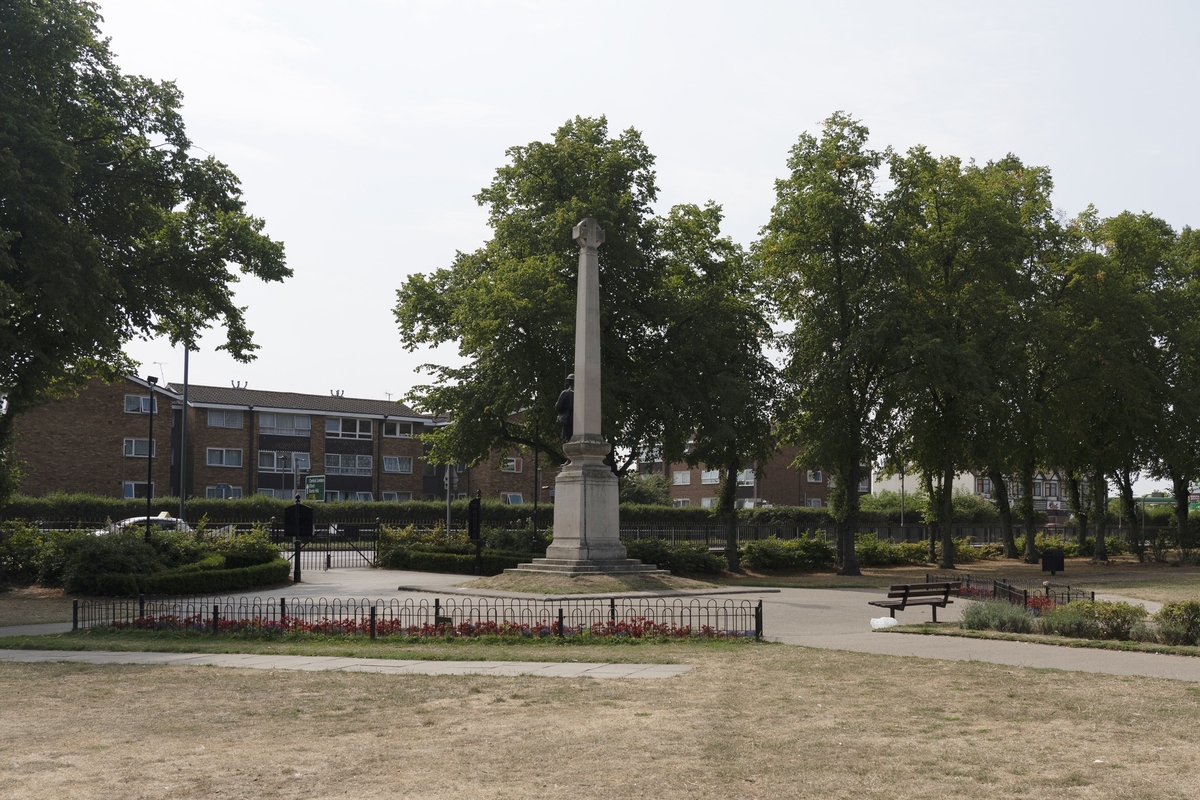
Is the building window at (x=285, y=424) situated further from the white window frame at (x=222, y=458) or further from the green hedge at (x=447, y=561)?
the green hedge at (x=447, y=561)

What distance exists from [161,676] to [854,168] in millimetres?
33701

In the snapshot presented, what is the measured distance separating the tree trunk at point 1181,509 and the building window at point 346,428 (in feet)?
157

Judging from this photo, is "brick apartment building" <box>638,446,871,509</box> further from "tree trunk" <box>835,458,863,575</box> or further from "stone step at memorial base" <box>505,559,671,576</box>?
"stone step at memorial base" <box>505,559,671,576</box>

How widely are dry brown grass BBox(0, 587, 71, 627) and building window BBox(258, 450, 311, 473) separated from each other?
4063 cm

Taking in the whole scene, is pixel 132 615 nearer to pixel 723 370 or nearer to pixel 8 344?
pixel 8 344

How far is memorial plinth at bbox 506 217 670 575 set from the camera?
2758cm

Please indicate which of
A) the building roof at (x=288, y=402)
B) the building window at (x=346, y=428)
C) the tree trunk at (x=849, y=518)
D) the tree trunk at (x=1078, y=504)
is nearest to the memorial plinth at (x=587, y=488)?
the tree trunk at (x=849, y=518)

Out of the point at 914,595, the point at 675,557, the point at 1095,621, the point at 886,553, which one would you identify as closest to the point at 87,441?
the point at 675,557

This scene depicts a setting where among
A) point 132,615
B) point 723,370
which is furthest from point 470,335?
point 132,615

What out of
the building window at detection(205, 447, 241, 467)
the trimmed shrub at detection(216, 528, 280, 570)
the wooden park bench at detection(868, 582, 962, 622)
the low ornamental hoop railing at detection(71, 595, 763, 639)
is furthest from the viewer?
the building window at detection(205, 447, 241, 467)

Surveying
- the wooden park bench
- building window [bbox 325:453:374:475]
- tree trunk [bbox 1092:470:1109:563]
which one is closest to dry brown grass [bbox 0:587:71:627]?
the wooden park bench

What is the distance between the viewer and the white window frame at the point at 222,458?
67.0 m

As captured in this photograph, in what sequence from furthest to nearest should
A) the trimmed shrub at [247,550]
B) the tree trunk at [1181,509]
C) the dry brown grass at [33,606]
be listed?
the tree trunk at [1181,509], the trimmed shrub at [247,550], the dry brown grass at [33,606]

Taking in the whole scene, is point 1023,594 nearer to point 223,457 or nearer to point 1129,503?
point 1129,503
